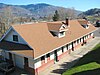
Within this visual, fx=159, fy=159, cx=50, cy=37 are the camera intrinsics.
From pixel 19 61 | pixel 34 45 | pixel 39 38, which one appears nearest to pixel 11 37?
pixel 19 61

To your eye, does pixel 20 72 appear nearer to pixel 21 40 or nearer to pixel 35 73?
pixel 35 73

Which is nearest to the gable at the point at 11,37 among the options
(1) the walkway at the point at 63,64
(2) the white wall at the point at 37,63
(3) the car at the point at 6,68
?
(2) the white wall at the point at 37,63

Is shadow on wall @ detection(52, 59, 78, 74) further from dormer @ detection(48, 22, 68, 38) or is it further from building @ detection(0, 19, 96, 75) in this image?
dormer @ detection(48, 22, 68, 38)

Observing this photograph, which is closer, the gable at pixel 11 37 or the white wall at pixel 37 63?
the white wall at pixel 37 63

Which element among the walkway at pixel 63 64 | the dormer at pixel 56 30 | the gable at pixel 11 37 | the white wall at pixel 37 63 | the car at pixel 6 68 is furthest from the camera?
the dormer at pixel 56 30

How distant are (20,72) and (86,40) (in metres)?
23.9

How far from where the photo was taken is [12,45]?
24125mm

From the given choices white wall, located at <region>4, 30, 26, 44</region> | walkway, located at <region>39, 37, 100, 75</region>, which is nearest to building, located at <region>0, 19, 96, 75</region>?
white wall, located at <region>4, 30, 26, 44</region>

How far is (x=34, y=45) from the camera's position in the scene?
71.8 feet

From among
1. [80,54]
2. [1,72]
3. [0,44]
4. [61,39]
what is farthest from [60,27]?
[1,72]

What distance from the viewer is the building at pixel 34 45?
2141 centimetres

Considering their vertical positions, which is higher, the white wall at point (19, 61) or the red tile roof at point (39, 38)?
the red tile roof at point (39, 38)

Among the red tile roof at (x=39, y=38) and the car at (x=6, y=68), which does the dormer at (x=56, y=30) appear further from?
the car at (x=6, y=68)

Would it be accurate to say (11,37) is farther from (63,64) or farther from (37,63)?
(63,64)
